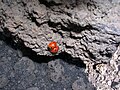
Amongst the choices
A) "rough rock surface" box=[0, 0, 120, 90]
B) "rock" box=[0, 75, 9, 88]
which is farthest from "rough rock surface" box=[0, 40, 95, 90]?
"rough rock surface" box=[0, 0, 120, 90]

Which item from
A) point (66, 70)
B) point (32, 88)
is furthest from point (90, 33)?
point (32, 88)

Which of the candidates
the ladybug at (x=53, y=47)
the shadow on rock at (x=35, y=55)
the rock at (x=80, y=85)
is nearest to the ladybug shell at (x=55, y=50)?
the ladybug at (x=53, y=47)

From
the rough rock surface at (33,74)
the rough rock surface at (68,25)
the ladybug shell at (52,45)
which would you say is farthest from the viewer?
the rough rock surface at (33,74)

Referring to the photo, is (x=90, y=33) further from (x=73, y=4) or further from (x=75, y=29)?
(x=73, y=4)

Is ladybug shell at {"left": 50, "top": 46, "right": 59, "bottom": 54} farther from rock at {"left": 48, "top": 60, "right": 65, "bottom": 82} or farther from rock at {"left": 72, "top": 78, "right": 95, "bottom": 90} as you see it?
rock at {"left": 72, "top": 78, "right": 95, "bottom": 90}

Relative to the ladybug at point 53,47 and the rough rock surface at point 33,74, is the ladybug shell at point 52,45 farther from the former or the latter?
the rough rock surface at point 33,74

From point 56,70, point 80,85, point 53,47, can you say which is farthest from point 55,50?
point 80,85
